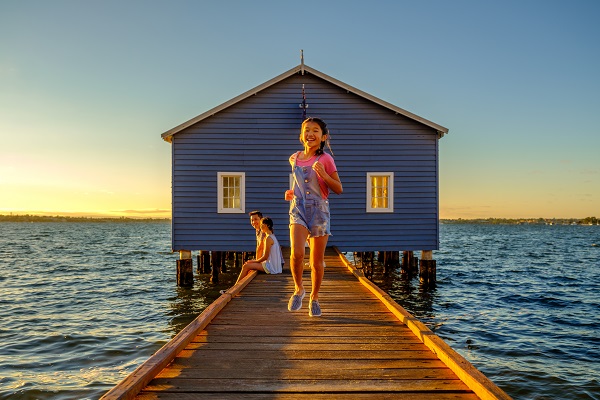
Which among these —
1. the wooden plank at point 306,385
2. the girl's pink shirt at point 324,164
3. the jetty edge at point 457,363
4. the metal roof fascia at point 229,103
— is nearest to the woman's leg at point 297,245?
the girl's pink shirt at point 324,164

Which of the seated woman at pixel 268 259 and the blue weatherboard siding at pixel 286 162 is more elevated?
the blue weatherboard siding at pixel 286 162

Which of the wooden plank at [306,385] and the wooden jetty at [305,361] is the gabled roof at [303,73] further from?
the wooden plank at [306,385]

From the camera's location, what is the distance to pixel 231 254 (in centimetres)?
2884

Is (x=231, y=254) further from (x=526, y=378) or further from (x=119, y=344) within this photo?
(x=526, y=378)

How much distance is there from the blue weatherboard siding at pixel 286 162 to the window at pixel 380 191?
0.16 meters

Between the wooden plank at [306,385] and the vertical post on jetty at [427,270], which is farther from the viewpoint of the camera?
the vertical post on jetty at [427,270]

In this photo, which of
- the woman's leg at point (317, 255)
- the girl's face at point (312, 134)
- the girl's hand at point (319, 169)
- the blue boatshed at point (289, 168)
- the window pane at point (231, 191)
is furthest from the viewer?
the window pane at point (231, 191)

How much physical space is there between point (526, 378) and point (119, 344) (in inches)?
301

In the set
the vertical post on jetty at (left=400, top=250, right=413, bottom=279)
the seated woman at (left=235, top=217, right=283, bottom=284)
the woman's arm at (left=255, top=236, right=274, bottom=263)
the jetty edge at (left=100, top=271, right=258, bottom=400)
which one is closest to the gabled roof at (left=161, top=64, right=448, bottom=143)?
the vertical post on jetty at (left=400, top=250, right=413, bottom=279)

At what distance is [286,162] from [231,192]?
2004mm

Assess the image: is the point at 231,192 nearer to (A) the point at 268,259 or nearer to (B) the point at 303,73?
(B) the point at 303,73

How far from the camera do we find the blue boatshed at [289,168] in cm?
1678

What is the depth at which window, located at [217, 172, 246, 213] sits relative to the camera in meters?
16.8

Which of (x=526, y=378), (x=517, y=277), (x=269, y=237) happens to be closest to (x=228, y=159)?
(x=269, y=237)
